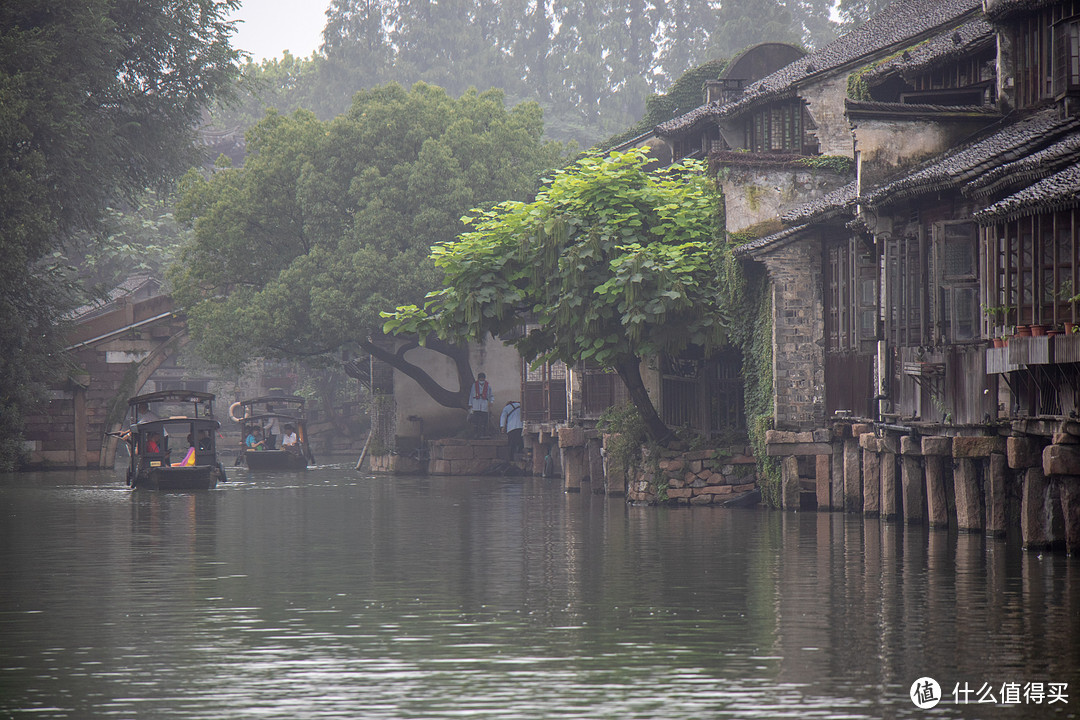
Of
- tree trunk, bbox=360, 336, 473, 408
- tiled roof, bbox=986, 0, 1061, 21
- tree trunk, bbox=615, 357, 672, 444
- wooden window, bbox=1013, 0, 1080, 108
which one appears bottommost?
tree trunk, bbox=615, 357, 672, 444

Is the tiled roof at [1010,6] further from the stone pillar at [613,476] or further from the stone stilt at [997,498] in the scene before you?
the stone pillar at [613,476]

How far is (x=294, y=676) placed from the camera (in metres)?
11.4

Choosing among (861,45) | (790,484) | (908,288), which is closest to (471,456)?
(861,45)

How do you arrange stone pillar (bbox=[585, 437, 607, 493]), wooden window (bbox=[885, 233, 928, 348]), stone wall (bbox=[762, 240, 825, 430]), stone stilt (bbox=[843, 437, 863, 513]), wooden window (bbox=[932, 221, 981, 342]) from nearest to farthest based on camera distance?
wooden window (bbox=[932, 221, 981, 342]) < wooden window (bbox=[885, 233, 928, 348]) < stone stilt (bbox=[843, 437, 863, 513]) < stone wall (bbox=[762, 240, 825, 430]) < stone pillar (bbox=[585, 437, 607, 493])

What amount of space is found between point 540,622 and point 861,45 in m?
20.7

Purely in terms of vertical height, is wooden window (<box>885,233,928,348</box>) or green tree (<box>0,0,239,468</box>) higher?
green tree (<box>0,0,239,468</box>)

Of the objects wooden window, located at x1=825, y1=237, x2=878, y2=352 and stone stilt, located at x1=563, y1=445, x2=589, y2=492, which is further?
stone stilt, located at x1=563, y1=445, x2=589, y2=492

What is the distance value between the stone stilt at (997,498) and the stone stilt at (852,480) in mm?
5405

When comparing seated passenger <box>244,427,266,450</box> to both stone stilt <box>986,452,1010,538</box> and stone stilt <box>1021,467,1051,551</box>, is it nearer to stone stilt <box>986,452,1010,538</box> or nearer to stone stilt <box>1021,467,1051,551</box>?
stone stilt <box>986,452,1010,538</box>

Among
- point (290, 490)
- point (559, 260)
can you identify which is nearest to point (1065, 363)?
point (559, 260)

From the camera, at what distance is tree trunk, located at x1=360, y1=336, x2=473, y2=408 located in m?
46.8

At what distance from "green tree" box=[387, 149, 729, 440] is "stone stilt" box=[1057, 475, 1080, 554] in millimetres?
11046

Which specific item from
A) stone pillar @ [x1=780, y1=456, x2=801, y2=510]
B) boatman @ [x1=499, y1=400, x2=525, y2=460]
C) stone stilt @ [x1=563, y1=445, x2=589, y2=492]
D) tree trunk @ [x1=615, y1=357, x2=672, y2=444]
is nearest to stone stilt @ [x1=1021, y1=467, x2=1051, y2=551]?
stone pillar @ [x1=780, y1=456, x2=801, y2=510]

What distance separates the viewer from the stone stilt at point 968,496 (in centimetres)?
1994
